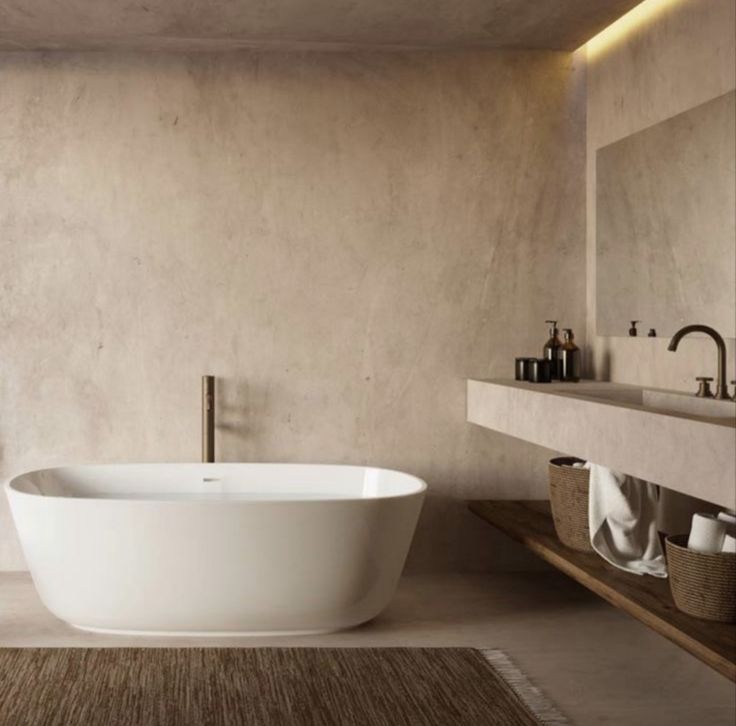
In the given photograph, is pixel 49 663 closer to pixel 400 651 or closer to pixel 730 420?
pixel 400 651

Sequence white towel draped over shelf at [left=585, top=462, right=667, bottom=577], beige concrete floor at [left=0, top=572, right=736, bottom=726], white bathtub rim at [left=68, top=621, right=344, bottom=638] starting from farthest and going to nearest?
white bathtub rim at [left=68, top=621, right=344, bottom=638], white towel draped over shelf at [left=585, top=462, right=667, bottom=577], beige concrete floor at [left=0, top=572, right=736, bottom=726]

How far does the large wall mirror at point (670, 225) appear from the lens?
399 cm

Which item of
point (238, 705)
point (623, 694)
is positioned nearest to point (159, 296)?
point (238, 705)

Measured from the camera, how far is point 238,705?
3.51m

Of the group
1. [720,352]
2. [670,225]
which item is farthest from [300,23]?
[720,352]

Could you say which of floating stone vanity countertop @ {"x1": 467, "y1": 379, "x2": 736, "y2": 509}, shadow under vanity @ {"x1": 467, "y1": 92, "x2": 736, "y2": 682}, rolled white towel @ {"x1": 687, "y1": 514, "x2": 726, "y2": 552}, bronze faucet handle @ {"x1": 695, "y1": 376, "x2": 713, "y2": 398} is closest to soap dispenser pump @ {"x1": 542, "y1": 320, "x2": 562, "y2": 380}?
shadow under vanity @ {"x1": 467, "y1": 92, "x2": 736, "y2": 682}

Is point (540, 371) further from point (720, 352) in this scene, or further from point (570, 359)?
point (720, 352)

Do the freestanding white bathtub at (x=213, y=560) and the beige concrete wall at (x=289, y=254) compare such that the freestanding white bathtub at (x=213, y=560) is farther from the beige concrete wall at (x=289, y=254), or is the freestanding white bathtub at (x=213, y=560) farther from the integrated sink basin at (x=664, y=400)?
the beige concrete wall at (x=289, y=254)

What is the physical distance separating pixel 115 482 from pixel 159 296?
88 centimetres

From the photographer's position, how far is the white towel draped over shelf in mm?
3988

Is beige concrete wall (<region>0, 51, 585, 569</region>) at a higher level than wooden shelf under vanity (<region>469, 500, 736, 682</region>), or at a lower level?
higher

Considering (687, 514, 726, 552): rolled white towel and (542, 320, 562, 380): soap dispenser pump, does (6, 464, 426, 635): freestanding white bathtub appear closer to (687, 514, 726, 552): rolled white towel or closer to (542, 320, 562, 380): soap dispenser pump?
(542, 320, 562, 380): soap dispenser pump

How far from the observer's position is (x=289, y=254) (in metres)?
5.30

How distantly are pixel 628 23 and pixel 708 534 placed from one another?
2503mm
